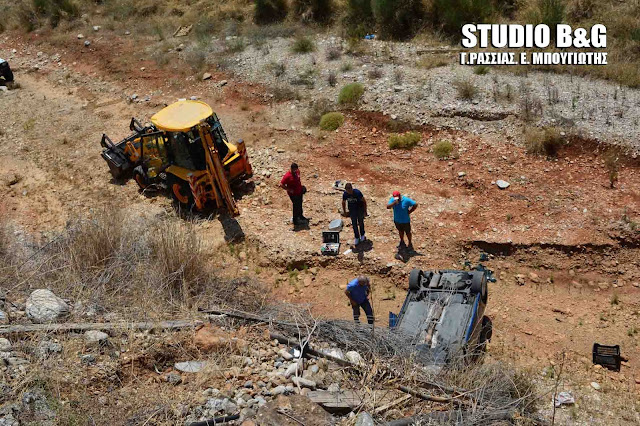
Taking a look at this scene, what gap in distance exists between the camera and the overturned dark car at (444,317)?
7297 millimetres

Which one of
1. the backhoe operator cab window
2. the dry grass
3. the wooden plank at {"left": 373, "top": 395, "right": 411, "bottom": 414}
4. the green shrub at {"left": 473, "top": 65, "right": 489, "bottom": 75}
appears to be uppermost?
the green shrub at {"left": 473, "top": 65, "right": 489, "bottom": 75}

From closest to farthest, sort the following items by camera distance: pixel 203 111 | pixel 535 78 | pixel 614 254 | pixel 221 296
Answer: pixel 221 296 < pixel 614 254 < pixel 203 111 < pixel 535 78

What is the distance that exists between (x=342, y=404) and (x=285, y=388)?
A: 62cm

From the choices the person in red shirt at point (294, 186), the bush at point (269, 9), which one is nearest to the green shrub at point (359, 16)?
the bush at point (269, 9)

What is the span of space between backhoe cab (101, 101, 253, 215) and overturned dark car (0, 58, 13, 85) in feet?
30.2

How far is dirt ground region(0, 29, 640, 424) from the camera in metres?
9.38

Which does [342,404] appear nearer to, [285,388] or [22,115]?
[285,388]

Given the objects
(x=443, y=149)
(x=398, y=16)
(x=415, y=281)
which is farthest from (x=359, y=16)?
(x=415, y=281)

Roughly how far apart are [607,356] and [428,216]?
157 inches

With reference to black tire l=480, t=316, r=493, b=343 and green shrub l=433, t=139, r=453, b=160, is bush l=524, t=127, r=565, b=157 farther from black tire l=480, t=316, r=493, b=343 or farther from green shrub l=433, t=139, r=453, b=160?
black tire l=480, t=316, r=493, b=343


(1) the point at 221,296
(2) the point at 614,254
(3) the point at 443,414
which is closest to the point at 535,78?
(2) the point at 614,254

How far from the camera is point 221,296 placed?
28.1ft

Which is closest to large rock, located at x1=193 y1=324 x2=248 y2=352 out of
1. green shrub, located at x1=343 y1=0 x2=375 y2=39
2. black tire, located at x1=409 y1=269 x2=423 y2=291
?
black tire, located at x1=409 y1=269 x2=423 y2=291

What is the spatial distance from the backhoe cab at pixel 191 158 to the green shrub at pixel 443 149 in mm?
3872
